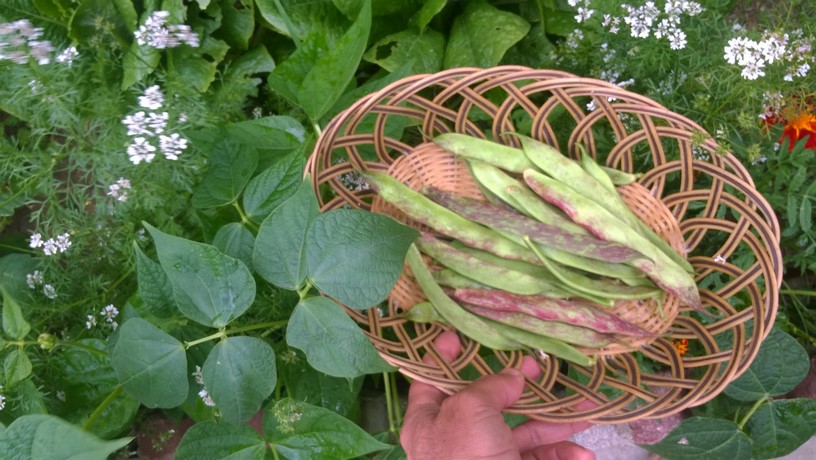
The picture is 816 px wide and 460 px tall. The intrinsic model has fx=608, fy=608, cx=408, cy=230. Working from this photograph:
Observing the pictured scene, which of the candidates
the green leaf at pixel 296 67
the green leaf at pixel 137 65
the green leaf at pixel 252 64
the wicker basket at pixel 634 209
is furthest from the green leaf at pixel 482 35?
the green leaf at pixel 137 65

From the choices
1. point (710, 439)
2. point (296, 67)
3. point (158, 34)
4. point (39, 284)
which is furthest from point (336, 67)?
point (710, 439)

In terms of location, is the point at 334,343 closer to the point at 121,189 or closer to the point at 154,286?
the point at 154,286

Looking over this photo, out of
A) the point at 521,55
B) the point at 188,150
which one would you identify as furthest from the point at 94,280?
the point at 521,55

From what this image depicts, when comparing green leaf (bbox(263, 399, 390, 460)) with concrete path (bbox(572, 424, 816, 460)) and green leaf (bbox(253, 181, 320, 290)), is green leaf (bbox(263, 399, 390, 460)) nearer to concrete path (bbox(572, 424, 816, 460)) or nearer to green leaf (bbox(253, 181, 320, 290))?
green leaf (bbox(253, 181, 320, 290))

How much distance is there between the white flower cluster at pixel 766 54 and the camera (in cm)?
160

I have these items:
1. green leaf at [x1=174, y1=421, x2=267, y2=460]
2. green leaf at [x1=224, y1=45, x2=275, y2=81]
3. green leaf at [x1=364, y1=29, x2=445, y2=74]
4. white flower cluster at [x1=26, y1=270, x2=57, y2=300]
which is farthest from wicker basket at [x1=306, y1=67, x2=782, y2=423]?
white flower cluster at [x1=26, y1=270, x2=57, y2=300]

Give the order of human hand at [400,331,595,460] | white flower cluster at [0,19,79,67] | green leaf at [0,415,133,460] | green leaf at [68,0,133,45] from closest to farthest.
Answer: green leaf at [0,415,133,460] < human hand at [400,331,595,460] < white flower cluster at [0,19,79,67] < green leaf at [68,0,133,45]

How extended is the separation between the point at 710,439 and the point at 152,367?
1.65m

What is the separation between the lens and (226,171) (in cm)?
180

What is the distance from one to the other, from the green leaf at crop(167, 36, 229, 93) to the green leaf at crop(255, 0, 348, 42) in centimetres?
23

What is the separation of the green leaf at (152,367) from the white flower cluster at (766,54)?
1.63 meters

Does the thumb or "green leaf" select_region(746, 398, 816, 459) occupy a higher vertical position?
"green leaf" select_region(746, 398, 816, 459)

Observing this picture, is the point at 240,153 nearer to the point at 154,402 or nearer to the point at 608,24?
the point at 154,402

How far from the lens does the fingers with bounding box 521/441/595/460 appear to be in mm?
1787
